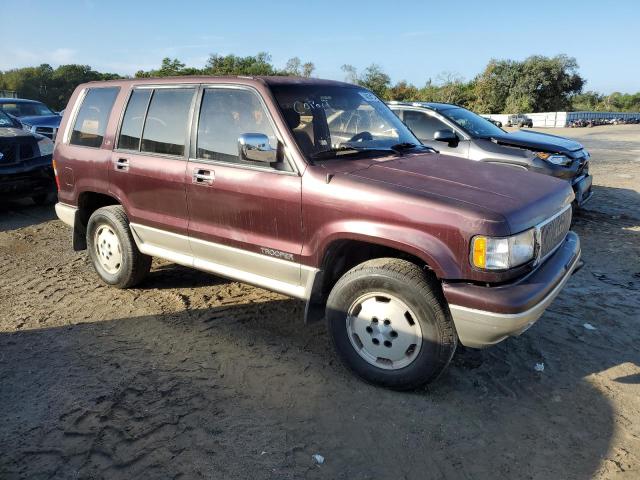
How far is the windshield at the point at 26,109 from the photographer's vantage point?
Answer: 43.5ft

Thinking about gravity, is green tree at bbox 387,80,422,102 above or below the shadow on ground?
above

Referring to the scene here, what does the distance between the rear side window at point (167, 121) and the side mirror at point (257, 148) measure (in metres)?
0.78

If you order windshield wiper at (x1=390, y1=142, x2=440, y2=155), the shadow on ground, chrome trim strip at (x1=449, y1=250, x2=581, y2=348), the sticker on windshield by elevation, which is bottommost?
the shadow on ground

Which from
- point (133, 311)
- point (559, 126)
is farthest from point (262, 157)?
point (559, 126)

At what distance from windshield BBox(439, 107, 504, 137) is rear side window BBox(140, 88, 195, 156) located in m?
4.84

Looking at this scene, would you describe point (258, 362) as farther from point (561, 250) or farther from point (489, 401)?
point (561, 250)

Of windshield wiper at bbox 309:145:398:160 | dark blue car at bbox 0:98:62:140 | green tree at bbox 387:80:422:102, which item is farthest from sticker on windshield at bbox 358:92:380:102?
green tree at bbox 387:80:422:102

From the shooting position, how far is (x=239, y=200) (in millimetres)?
3602

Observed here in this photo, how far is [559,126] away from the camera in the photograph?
46.1m

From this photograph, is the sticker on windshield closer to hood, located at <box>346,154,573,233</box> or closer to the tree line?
hood, located at <box>346,154,573,233</box>

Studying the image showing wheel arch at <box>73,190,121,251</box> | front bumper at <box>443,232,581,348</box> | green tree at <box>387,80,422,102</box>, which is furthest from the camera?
green tree at <box>387,80,422,102</box>

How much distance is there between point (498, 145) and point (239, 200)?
16.7 ft

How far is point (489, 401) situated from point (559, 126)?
163 feet

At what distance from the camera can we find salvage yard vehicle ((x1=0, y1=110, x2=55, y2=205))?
774 cm
